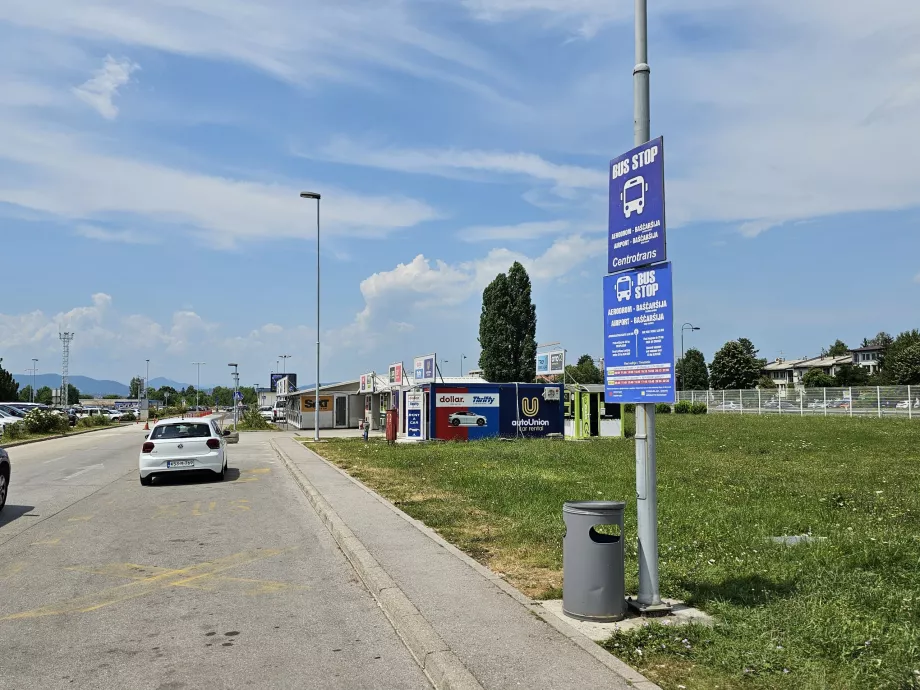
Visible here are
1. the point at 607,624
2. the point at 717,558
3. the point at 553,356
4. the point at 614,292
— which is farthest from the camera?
the point at 553,356

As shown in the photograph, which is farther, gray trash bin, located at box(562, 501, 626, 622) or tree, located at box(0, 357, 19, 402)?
tree, located at box(0, 357, 19, 402)

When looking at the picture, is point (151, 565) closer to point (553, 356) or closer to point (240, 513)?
point (240, 513)

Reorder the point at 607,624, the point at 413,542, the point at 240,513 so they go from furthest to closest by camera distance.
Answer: the point at 240,513, the point at 413,542, the point at 607,624

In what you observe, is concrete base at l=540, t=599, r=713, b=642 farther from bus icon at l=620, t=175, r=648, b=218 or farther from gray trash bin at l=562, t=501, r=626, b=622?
bus icon at l=620, t=175, r=648, b=218

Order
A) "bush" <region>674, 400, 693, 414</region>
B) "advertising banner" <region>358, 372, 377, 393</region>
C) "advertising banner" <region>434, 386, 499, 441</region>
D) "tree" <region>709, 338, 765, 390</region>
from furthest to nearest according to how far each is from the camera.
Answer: "tree" <region>709, 338, 765, 390</region>
"bush" <region>674, 400, 693, 414</region>
"advertising banner" <region>358, 372, 377, 393</region>
"advertising banner" <region>434, 386, 499, 441</region>

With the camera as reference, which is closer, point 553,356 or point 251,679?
point 251,679

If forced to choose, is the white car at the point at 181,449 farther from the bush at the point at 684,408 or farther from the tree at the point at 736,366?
the tree at the point at 736,366

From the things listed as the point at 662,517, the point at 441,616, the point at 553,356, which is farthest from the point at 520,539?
the point at 553,356

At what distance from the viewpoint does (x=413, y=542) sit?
905cm

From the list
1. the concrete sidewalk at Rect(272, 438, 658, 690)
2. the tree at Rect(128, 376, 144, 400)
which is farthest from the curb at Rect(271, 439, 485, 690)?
the tree at Rect(128, 376, 144, 400)

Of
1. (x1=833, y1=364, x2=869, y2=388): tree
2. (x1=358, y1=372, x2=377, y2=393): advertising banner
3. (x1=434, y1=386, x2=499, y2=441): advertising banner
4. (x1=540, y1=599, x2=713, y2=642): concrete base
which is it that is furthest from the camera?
(x1=833, y1=364, x2=869, y2=388): tree

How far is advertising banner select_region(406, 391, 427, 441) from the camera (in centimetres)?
3028

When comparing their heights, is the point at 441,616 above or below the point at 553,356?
below

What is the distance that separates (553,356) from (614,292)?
26.7 m
